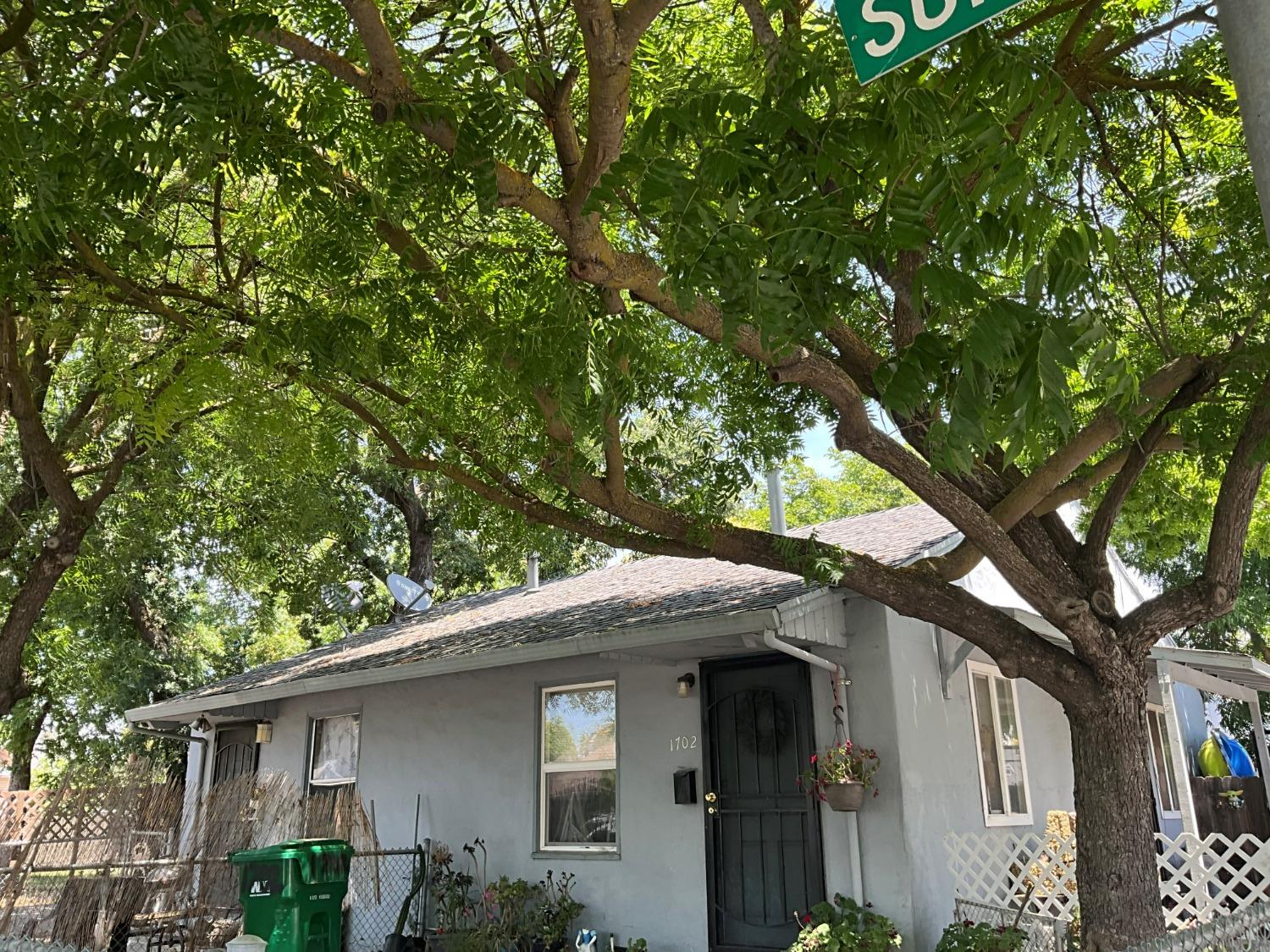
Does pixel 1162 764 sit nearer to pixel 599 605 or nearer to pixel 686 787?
pixel 686 787

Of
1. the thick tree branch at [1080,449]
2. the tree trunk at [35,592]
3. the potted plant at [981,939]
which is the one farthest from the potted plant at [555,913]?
the tree trunk at [35,592]

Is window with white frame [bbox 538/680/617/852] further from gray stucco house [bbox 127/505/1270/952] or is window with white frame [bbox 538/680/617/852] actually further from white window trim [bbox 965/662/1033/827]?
white window trim [bbox 965/662/1033/827]

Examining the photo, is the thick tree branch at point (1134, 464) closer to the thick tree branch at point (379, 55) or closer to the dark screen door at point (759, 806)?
the dark screen door at point (759, 806)

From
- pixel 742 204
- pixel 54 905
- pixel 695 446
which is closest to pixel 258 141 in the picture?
pixel 742 204

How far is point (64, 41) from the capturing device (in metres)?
4.61

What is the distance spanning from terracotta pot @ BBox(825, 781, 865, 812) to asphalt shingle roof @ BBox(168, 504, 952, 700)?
1.56 meters

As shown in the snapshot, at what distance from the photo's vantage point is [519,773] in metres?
10.6

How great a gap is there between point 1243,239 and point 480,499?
228 inches

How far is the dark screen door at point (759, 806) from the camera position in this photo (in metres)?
8.38

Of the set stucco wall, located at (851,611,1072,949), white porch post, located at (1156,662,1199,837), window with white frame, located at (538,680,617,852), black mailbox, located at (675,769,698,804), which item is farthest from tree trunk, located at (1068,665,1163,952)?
window with white frame, located at (538,680,617,852)

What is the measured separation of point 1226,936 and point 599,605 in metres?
8.00

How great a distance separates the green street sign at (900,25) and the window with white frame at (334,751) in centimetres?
1167

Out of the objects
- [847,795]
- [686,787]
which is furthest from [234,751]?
[847,795]

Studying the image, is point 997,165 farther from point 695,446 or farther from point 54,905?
point 54,905
